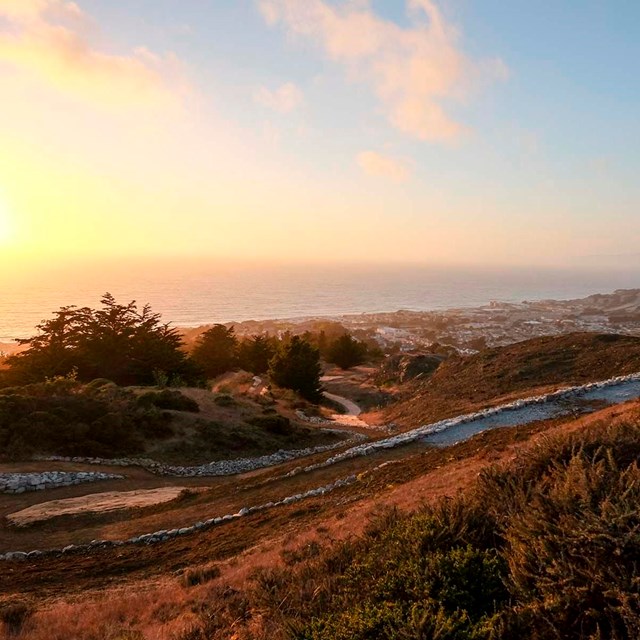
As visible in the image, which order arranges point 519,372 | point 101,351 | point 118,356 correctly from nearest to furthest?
point 519,372 → point 101,351 → point 118,356

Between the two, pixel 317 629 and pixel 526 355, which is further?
pixel 526 355

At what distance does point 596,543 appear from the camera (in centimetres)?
452

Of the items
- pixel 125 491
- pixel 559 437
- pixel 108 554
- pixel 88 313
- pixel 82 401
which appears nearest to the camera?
pixel 559 437

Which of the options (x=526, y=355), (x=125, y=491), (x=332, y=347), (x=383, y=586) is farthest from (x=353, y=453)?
(x=332, y=347)

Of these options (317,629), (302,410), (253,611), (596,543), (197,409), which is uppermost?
(596,543)

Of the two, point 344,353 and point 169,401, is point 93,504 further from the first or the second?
point 344,353

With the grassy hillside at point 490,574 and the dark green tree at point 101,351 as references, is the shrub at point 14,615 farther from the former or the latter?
the dark green tree at point 101,351

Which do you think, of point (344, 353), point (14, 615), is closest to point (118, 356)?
point (344, 353)

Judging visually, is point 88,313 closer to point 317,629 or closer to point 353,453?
point 353,453

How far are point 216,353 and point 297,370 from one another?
1689 centimetres

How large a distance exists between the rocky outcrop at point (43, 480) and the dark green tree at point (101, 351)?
62.1ft

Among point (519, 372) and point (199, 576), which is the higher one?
point (519, 372)

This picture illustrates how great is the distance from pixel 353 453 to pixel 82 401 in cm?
1519

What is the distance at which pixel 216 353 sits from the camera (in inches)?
2125
